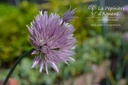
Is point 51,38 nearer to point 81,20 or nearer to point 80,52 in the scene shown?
point 80,52

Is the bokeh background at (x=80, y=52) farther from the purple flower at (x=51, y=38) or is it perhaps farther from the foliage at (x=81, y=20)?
the purple flower at (x=51, y=38)

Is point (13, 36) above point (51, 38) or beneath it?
beneath

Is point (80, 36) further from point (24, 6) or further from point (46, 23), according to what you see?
point (46, 23)

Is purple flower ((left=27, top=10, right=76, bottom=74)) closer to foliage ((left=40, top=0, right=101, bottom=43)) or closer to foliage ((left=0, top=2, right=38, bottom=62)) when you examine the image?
foliage ((left=0, top=2, right=38, bottom=62))

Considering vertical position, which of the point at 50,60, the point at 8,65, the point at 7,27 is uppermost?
the point at 50,60

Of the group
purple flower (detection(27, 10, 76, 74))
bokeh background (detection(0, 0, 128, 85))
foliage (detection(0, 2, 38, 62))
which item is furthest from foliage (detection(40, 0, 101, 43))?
purple flower (detection(27, 10, 76, 74))

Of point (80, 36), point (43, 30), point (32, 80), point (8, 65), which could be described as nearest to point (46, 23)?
point (43, 30)

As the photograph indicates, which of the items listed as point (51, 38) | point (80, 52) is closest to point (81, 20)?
point (80, 52)

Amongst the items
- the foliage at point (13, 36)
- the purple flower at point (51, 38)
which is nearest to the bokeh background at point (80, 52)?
the foliage at point (13, 36)
